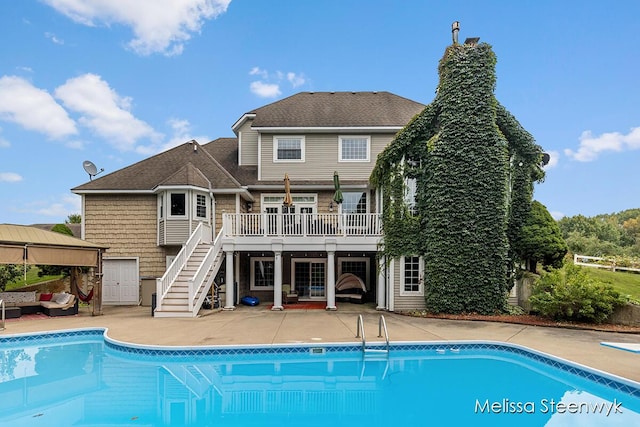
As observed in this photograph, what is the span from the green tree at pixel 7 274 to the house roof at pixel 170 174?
6518 millimetres

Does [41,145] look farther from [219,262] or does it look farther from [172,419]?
[172,419]

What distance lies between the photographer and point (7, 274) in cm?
1781

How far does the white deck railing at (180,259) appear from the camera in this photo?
12312 mm

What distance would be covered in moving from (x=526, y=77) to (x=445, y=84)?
6385 mm

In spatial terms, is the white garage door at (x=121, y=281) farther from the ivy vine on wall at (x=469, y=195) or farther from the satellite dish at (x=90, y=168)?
the ivy vine on wall at (x=469, y=195)

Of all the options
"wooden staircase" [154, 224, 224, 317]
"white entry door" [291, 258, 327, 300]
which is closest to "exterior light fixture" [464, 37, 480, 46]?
Answer: "white entry door" [291, 258, 327, 300]

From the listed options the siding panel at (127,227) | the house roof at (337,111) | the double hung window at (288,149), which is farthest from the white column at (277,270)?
the house roof at (337,111)

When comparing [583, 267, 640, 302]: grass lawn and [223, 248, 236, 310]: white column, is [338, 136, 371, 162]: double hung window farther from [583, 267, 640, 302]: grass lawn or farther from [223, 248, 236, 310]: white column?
[583, 267, 640, 302]: grass lawn

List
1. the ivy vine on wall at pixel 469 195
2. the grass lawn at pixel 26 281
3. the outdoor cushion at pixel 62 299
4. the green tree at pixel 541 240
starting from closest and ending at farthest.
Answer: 1. the ivy vine on wall at pixel 469 195
2. the green tree at pixel 541 240
3. the outdoor cushion at pixel 62 299
4. the grass lawn at pixel 26 281

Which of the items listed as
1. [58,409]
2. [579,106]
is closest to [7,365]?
[58,409]

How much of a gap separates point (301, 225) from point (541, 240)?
8.93 meters

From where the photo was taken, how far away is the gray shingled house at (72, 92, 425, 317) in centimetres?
1391

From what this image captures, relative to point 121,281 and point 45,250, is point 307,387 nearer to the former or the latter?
point 45,250

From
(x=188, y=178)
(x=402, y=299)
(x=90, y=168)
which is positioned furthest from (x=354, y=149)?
(x=90, y=168)
